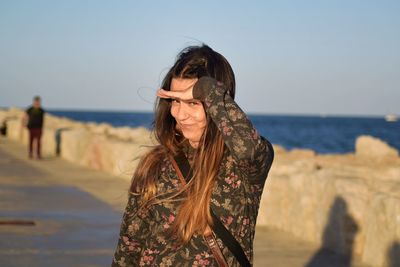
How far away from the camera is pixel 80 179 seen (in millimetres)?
13195

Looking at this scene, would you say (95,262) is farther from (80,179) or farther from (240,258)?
(80,179)

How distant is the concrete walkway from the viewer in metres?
6.74

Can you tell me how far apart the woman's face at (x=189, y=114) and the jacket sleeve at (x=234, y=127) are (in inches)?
3.9

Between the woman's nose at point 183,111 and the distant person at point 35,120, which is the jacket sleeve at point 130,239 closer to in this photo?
the woman's nose at point 183,111

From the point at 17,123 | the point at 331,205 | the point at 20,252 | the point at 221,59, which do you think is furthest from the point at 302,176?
the point at 17,123

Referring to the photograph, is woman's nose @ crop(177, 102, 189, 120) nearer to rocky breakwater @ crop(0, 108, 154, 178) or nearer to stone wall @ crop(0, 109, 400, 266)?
stone wall @ crop(0, 109, 400, 266)

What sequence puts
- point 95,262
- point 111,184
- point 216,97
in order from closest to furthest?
point 216,97
point 95,262
point 111,184

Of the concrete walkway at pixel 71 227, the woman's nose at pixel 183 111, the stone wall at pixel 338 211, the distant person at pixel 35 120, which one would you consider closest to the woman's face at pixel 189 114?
the woman's nose at pixel 183 111

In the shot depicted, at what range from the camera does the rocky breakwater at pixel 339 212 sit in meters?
6.07

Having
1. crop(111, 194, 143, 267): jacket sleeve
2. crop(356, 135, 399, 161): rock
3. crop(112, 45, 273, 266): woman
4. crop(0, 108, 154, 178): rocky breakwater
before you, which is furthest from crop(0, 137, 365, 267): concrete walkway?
crop(356, 135, 399, 161): rock

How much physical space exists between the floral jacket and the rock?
18.6 m

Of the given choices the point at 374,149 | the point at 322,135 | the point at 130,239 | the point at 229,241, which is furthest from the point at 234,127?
the point at 322,135

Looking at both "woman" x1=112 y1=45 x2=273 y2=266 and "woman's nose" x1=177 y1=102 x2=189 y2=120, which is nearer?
"woman" x1=112 y1=45 x2=273 y2=266

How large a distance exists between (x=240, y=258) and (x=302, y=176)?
5.08 m
